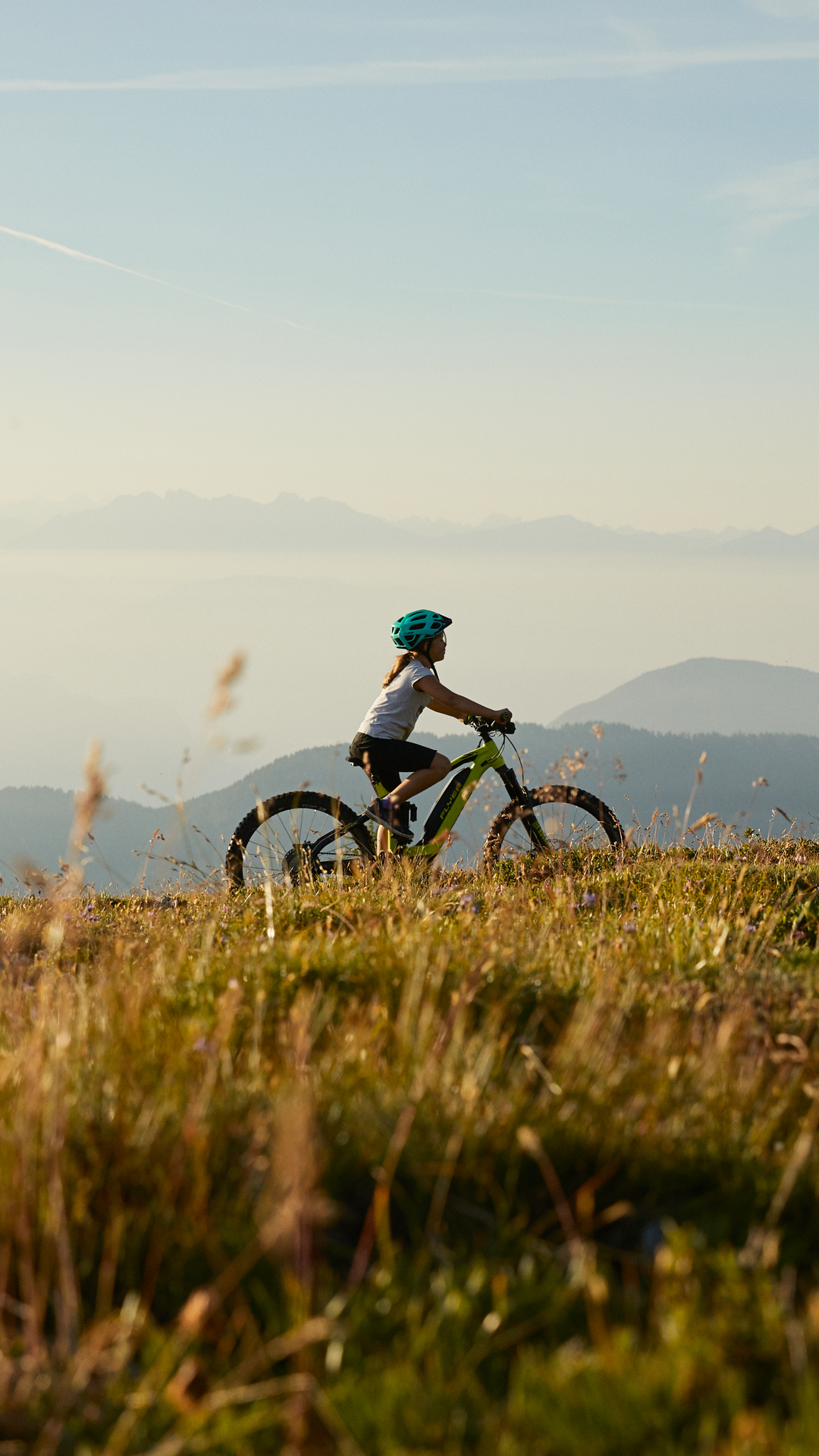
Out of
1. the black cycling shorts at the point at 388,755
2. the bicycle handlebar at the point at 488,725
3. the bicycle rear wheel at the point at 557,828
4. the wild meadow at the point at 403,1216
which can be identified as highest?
the bicycle handlebar at the point at 488,725

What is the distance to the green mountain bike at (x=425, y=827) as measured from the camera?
32.2ft

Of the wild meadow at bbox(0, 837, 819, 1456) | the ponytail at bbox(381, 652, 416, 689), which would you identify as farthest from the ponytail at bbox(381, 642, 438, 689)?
the wild meadow at bbox(0, 837, 819, 1456)

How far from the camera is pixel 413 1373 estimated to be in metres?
2.23

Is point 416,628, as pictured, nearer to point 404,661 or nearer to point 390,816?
point 404,661

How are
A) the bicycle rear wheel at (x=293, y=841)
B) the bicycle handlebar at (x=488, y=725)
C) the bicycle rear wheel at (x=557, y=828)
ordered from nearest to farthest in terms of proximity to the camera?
the bicycle rear wheel at (x=293, y=841)
the bicycle rear wheel at (x=557, y=828)
the bicycle handlebar at (x=488, y=725)

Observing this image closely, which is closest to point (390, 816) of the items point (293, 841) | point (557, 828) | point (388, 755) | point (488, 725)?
point (388, 755)

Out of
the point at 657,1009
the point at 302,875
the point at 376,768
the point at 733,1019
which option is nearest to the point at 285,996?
the point at 657,1009

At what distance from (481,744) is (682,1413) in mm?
8134

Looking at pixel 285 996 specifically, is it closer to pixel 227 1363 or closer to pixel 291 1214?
pixel 227 1363

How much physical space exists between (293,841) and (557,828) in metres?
2.41

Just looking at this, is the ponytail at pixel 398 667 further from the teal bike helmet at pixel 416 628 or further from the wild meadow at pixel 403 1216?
the wild meadow at pixel 403 1216

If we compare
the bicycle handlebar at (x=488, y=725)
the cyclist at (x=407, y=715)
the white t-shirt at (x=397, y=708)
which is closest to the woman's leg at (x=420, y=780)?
the cyclist at (x=407, y=715)

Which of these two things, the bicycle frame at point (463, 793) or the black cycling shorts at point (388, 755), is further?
the black cycling shorts at point (388, 755)

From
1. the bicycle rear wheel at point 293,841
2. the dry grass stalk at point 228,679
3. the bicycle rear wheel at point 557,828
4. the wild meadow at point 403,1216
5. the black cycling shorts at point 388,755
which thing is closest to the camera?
the wild meadow at point 403,1216
